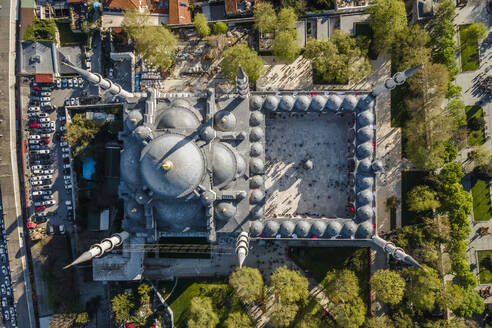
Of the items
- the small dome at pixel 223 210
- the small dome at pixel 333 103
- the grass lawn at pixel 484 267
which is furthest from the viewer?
the grass lawn at pixel 484 267

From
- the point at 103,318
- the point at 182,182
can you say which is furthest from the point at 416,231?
the point at 103,318

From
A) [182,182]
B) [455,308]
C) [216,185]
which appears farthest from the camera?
[455,308]

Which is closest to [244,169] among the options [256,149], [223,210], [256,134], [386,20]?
[256,149]

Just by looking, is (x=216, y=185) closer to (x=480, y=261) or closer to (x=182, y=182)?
(x=182, y=182)

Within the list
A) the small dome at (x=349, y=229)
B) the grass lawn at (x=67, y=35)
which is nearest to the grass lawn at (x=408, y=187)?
the small dome at (x=349, y=229)

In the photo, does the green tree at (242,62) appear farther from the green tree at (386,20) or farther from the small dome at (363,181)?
the small dome at (363,181)

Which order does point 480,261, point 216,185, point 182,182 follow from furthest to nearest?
point 480,261 < point 216,185 < point 182,182
